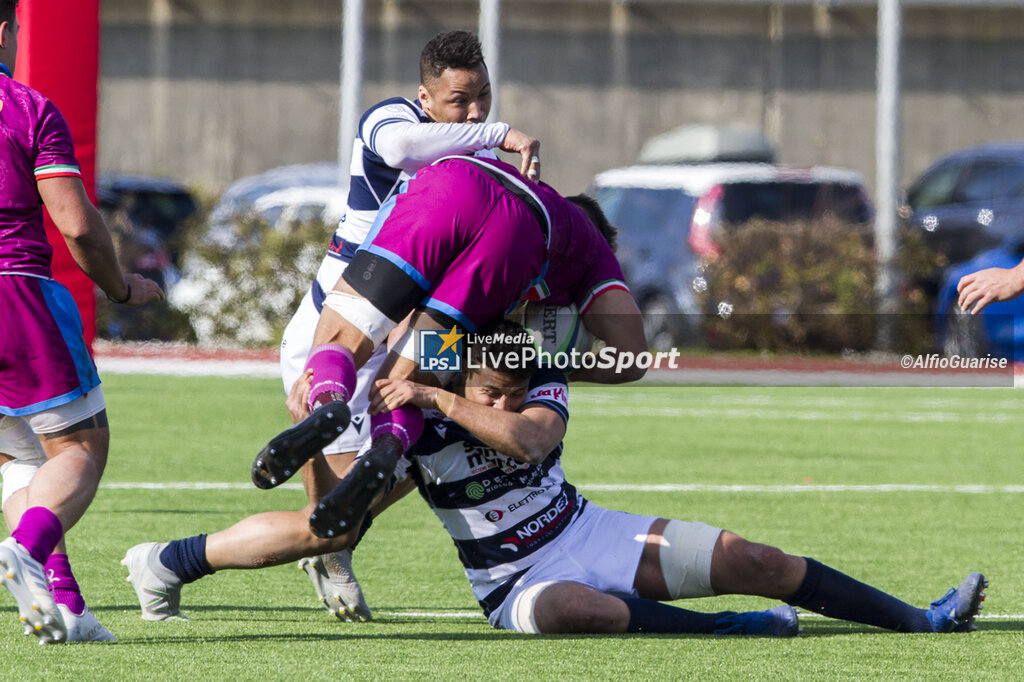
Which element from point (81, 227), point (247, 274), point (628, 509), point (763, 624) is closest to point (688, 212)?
point (247, 274)

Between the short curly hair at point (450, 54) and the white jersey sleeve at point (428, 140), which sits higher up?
the short curly hair at point (450, 54)

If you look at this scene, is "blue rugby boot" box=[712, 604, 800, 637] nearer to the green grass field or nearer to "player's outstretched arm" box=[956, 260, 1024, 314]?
the green grass field

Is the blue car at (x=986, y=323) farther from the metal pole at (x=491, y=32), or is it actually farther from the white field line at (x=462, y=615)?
the white field line at (x=462, y=615)

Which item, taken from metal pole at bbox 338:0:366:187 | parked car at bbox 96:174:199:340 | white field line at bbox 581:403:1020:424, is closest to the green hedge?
white field line at bbox 581:403:1020:424

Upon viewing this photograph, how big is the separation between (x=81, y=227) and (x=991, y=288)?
2965 millimetres

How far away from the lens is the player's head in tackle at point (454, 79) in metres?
5.49

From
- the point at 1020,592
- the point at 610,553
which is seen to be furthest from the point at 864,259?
the point at 610,553

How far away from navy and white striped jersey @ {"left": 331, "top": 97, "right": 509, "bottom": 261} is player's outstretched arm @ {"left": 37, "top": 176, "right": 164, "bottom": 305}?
1027 millimetres

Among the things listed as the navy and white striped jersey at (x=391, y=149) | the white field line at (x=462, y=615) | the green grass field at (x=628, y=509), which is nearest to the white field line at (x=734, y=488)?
the green grass field at (x=628, y=509)

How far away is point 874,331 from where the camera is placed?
17859mm

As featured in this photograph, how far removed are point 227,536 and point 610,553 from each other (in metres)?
1.28

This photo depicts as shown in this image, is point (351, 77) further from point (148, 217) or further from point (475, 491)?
point (475, 491)

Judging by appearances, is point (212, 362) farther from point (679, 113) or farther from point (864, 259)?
point (679, 113)

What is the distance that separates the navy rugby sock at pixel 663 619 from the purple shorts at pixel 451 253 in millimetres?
1091
